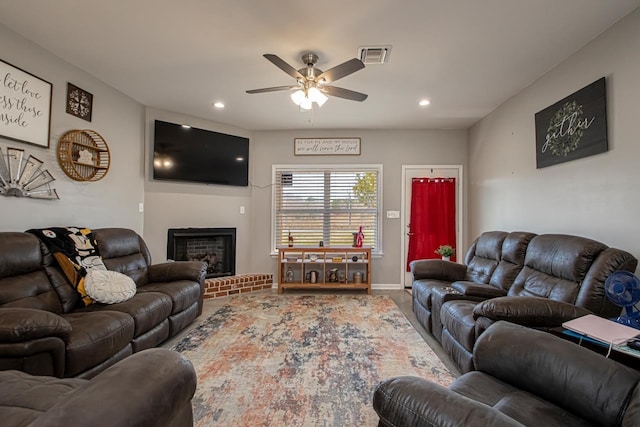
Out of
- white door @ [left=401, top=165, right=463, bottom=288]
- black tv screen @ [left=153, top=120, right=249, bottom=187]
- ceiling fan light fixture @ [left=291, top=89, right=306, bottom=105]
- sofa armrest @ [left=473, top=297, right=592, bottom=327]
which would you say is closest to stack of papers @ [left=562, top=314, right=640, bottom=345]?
sofa armrest @ [left=473, top=297, right=592, bottom=327]

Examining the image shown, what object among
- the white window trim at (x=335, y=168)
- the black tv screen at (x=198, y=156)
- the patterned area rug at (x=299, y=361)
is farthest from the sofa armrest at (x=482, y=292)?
the black tv screen at (x=198, y=156)

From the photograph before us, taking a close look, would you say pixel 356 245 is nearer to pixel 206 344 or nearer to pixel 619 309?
pixel 206 344

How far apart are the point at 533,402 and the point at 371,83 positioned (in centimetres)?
301

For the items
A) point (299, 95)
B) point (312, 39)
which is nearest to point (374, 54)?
point (312, 39)

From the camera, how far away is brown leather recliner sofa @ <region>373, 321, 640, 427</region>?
2.78 ft

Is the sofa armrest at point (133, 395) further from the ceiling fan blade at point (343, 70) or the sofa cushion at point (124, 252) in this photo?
the sofa cushion at point (124, 252)

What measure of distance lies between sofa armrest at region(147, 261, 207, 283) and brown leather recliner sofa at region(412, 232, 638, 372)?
2.48 m

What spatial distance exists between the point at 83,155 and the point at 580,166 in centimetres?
481

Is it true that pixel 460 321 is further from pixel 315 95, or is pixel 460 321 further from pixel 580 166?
pixel 315 95

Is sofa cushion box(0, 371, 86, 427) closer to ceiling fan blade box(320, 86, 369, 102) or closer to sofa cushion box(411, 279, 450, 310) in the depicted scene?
ceiling fan blade box(320, 86, 369, 102)

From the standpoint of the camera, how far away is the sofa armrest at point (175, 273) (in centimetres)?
325

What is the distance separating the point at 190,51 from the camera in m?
2.64

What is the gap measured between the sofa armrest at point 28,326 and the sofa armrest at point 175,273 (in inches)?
60.9

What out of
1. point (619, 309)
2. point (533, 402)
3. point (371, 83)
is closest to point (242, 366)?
point (533, 402)
